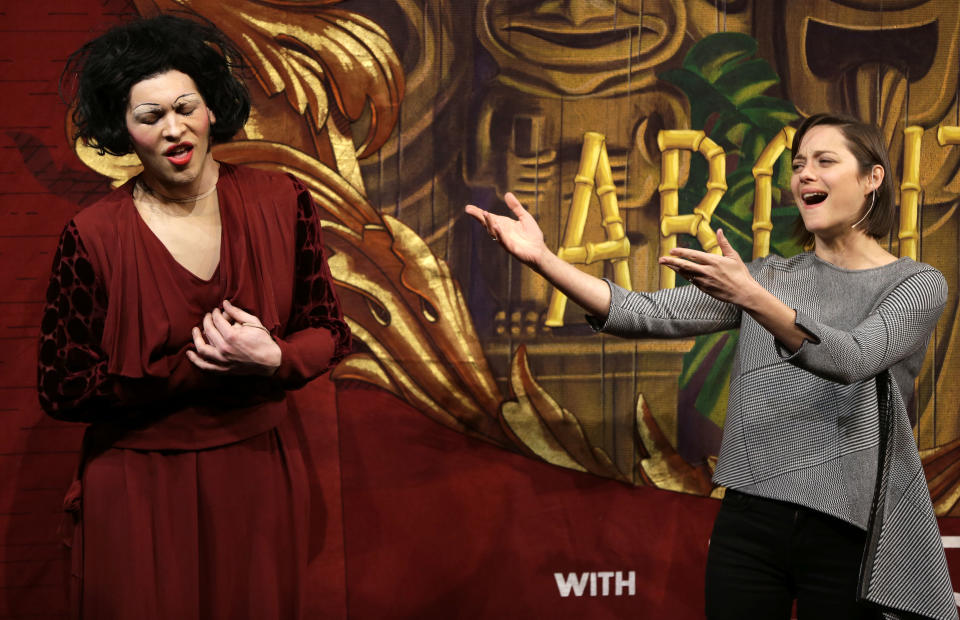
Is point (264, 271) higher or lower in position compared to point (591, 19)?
lower

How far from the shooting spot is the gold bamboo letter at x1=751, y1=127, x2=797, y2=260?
2.56 m

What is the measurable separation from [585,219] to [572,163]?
16cm

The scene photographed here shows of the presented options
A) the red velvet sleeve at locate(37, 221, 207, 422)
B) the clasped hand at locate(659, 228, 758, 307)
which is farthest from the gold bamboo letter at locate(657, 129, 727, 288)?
the red velvet sleeve at locate(37, 221, 207, 422)

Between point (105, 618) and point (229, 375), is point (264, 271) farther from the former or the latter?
point (105, 618)

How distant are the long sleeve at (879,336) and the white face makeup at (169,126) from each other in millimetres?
1140

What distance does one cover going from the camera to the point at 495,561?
2.49 metres

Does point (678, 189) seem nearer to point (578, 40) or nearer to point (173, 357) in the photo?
point (578, 40)

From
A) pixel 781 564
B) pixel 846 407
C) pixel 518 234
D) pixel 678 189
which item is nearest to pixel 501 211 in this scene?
pixel 678 189

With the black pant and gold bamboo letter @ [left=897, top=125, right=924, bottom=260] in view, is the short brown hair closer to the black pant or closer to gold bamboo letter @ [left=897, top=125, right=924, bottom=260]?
the black pant

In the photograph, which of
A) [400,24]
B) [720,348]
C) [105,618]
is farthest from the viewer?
→ [720,348]

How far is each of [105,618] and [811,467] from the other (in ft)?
4.38

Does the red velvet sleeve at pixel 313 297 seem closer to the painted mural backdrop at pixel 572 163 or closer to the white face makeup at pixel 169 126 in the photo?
the white face makeup at pixel 169 126

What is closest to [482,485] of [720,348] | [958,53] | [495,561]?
[495,561]

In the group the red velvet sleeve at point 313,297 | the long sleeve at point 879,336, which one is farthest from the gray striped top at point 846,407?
the red velvet sleeve at point 313,297
